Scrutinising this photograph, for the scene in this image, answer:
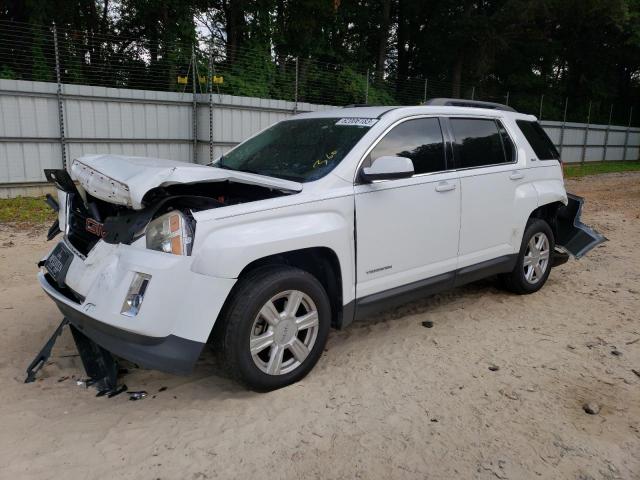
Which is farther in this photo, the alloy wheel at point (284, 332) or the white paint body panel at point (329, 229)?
the alloy wheel at point (284, 332)

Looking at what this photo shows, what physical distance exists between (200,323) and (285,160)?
1615 millimetres

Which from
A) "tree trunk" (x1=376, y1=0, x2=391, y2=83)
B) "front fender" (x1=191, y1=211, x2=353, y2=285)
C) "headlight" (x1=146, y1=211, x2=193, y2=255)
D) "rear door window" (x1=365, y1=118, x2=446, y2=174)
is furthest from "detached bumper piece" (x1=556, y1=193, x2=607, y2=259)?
"tree trunk" (x1=376, y1=0, x2=391, y2=83)

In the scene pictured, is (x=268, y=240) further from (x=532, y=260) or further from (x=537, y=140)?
(x=537, y=140)

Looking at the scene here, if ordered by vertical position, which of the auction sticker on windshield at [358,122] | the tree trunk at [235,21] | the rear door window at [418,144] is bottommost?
the rear door window at [418,144]

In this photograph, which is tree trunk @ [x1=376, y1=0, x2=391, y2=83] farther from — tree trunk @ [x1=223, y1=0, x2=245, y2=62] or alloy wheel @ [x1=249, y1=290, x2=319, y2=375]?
alloy wheel @ [x1=249, y1=290, x2=319, y2=375]

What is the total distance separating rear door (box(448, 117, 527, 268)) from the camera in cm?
447

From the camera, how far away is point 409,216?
3953 mm

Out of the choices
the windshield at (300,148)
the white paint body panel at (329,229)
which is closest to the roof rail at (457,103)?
the white paint body panel at (329,229)

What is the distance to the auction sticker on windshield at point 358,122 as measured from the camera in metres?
3.97

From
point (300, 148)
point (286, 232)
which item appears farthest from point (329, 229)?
point (300, 148)

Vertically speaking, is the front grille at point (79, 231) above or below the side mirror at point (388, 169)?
below

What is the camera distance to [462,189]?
4383mm

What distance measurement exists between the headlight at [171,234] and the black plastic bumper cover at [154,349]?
0.48 metres

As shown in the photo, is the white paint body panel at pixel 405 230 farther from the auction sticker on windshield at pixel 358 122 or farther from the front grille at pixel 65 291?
the front grille at pixel 65 291
